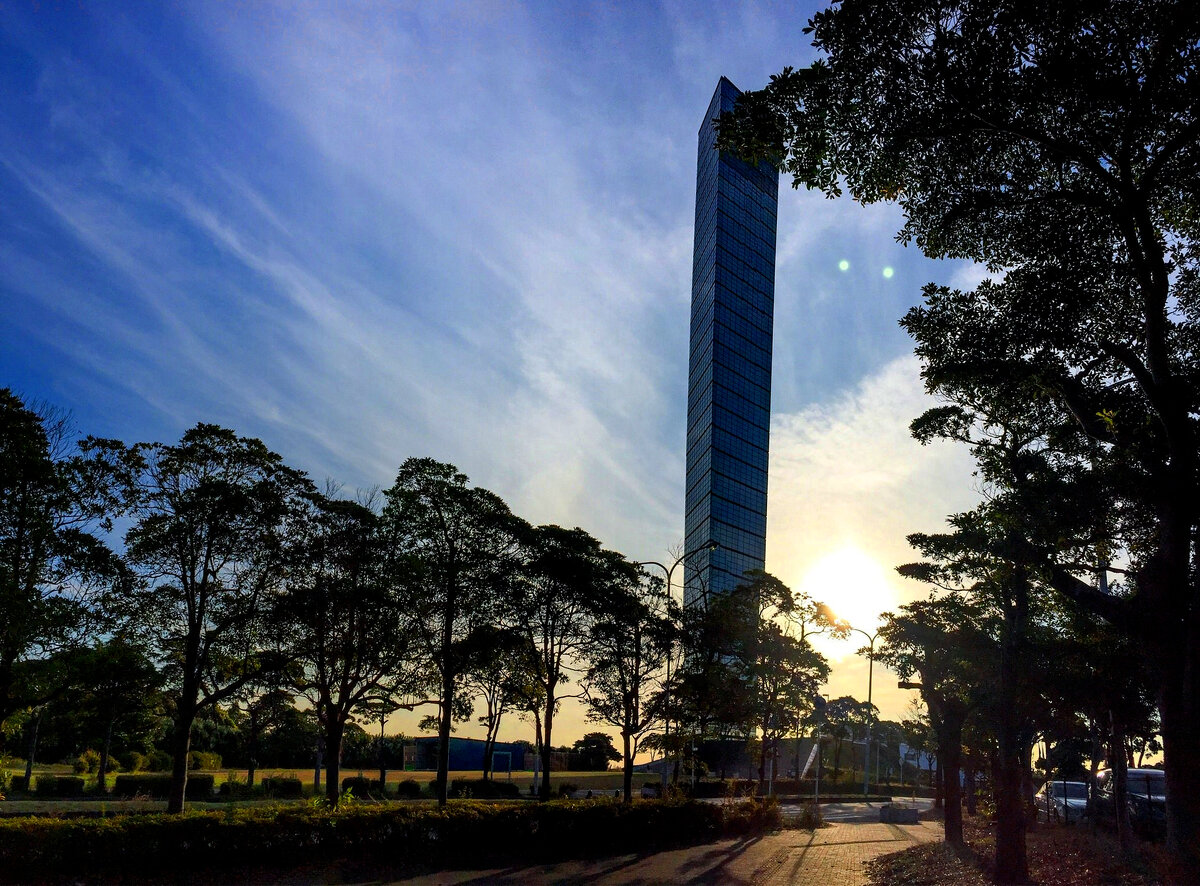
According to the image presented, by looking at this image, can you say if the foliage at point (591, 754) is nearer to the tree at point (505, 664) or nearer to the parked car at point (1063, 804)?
the parked car at point (1063, 804)

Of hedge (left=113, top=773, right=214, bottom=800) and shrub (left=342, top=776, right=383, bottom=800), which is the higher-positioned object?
hedge (left=113, top=773, right=214, bottom=800)

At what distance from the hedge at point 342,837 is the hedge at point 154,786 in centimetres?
2118

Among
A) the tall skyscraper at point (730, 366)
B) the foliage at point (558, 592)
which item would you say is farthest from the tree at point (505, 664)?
the tall skyscraper at point (730, 366)

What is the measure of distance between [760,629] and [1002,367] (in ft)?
73.9

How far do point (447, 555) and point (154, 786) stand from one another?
23.4 metres

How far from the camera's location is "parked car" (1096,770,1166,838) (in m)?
24.1

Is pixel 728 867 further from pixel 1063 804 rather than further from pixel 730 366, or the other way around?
pixel 730 366

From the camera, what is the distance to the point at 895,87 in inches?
375

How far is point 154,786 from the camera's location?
36781 millimetres

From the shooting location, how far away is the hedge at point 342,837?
12.8m

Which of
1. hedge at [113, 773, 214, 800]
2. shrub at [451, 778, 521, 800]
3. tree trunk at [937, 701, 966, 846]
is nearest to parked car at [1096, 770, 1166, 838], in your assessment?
tree trunk at [937, 701, 966, 846]

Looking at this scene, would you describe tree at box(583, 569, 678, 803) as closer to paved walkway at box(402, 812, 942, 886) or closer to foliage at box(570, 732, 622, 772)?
paved walkway at box(402, 812, 942, 886)

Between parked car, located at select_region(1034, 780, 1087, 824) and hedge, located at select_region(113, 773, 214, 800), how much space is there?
115 ft

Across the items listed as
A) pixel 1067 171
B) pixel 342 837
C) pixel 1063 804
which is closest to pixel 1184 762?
pixel 1067 171
